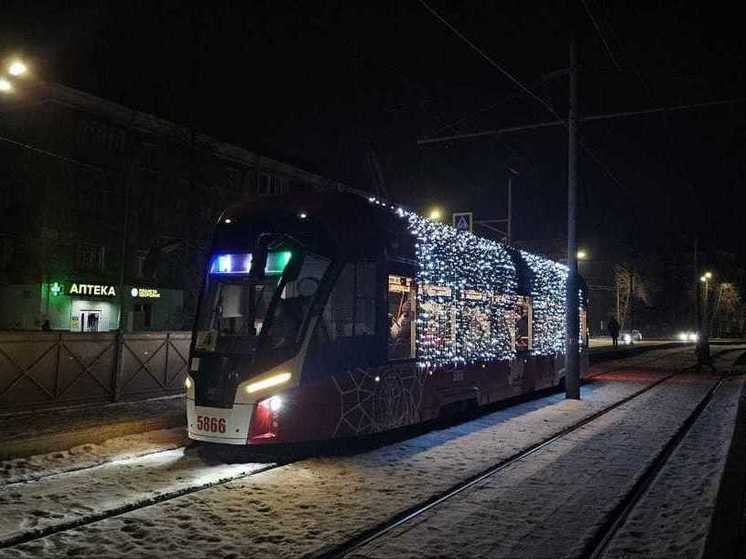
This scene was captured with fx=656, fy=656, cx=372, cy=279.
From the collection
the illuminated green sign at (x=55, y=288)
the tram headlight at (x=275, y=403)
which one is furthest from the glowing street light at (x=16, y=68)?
the illuminated green sign at (x=55, y=288)

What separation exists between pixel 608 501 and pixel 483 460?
7.19 feet

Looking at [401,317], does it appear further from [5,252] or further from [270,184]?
[270,184]

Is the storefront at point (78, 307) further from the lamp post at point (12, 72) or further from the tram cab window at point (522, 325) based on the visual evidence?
the tram cab window at point (522, 325)

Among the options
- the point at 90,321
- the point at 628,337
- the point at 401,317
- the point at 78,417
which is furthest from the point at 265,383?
the point at 628,337

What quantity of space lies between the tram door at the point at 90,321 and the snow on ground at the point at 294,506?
24470 mm

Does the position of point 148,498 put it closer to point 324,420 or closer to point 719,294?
A: point 324,420

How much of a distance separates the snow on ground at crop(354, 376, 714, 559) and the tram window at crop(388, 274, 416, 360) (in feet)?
7.84

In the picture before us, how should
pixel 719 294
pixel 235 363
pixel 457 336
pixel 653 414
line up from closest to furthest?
pixel 235 363 → pixel 457 336 → pixel 653 414 → pixel 719 294

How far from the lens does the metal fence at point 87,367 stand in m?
11.4

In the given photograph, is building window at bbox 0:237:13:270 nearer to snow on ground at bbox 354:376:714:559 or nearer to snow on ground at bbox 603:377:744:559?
snow on ground at bbox 354:376:714:559

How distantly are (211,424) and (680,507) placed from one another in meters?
5.28

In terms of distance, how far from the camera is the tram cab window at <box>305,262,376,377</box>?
8.35 m

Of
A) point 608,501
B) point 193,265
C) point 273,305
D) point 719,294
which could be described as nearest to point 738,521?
point 608,501

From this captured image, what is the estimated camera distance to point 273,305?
8195 mm
